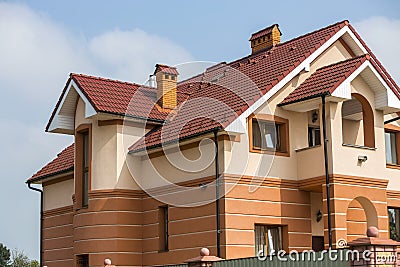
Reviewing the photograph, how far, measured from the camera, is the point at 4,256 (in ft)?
223

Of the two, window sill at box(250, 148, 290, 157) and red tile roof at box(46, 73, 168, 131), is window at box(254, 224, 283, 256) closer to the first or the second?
window sill at box(250, 148, 290, 157)

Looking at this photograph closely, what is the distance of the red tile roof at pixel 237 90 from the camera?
18.9 metres

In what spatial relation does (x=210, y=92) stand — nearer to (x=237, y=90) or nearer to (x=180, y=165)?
(x=237, y=90)

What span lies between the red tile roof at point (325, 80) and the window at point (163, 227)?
171 inches

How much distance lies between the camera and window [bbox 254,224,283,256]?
18855mm

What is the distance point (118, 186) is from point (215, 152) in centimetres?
350

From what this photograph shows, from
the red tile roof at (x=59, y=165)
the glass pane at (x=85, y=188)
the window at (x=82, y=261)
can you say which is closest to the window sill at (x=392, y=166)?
the glass pane at (x=85, y=188)

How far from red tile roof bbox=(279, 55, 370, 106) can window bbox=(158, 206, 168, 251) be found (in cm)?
434

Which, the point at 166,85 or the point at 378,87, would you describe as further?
the point at 166,85

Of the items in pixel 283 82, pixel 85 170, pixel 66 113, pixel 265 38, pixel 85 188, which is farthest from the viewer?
pixel 265 38

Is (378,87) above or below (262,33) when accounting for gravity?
below

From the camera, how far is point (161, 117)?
21453 mm

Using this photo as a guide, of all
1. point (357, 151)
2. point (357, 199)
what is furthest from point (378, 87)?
point (357, 199)

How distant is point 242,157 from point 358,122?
4170 mm
